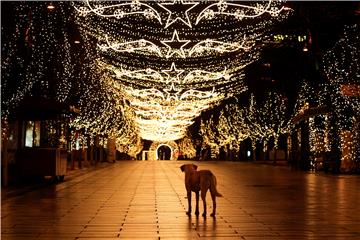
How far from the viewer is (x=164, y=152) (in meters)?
169

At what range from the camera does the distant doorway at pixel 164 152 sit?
167 m

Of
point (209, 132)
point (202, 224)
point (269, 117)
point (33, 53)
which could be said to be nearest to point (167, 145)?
point (209, 132)

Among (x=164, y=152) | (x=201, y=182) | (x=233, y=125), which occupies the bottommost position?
(x=201, y=182)

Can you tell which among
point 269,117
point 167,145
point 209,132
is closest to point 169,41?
point 269,117

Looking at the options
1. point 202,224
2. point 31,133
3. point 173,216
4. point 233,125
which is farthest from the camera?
point 233,125

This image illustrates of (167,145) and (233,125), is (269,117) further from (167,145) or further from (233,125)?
(167,145)

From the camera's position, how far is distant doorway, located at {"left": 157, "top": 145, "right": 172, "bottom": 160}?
6585 inches

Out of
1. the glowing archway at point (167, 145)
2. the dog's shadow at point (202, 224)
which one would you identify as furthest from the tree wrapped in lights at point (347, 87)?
the glowing archway at point (167, 145)

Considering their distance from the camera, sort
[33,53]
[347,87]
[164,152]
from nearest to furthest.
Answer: [33,53] → [347,87] → [164,152]

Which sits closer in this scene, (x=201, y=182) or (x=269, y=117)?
(x=201, y=182)

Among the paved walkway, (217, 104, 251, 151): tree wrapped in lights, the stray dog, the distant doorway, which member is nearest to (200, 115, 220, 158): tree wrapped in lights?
(217, 104, 251, 151): tree wrapped in lights

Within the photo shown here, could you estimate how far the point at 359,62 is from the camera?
33938 millimetres

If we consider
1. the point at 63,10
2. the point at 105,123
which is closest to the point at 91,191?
the point at 63,10

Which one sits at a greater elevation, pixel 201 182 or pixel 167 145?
pixel 167 145
